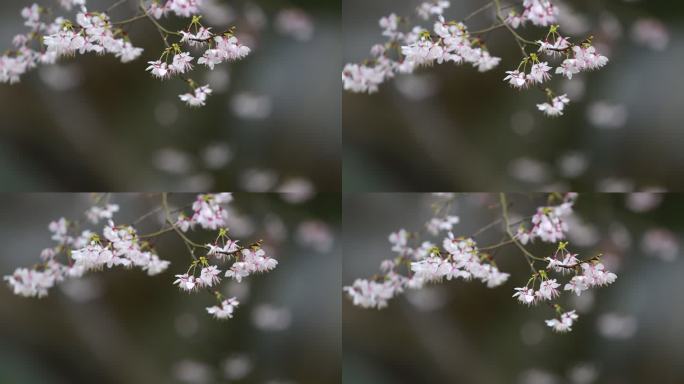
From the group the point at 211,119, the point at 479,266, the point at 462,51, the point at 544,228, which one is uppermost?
the point at 211,119

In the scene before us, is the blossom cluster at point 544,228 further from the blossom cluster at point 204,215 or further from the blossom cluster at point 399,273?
the blossom cluster at point 204,215

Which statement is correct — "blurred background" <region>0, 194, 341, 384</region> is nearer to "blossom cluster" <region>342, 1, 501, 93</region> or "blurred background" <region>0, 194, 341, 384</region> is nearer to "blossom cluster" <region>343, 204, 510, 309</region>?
"blossom cluster" <region>343, 204, 510, 309</region>

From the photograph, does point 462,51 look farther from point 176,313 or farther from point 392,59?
point 176,313

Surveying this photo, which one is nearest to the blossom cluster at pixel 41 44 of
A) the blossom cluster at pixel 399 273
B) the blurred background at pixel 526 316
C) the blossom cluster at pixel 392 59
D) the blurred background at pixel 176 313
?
the blurred background at pixel 176 313

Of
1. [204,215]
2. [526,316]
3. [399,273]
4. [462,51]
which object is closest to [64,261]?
[204,215]

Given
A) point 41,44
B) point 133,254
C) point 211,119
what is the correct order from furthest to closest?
1. point 211,119
2. point 41,44
3. point 133,254

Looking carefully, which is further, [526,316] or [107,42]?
[526,316]
